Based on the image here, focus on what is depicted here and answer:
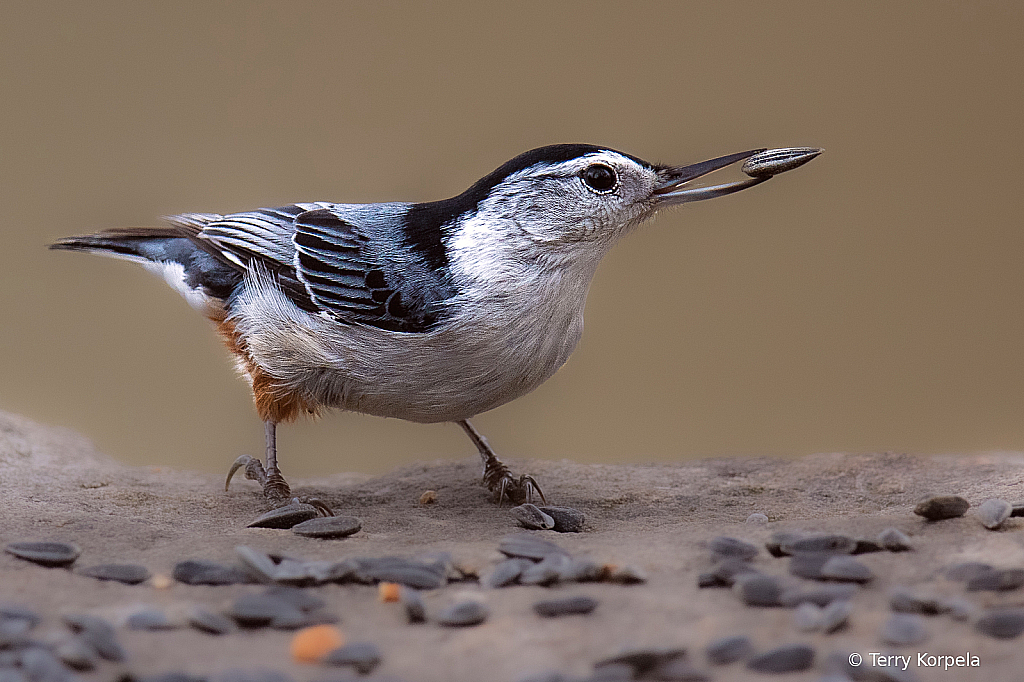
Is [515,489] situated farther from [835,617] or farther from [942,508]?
[835,617]

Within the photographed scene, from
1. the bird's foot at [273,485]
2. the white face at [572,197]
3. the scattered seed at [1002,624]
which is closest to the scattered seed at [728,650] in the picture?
the scattered seed at [1002,624]

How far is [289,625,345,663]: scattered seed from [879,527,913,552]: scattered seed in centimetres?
186

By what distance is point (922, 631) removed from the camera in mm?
2596

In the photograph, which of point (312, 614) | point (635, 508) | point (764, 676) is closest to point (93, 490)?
point (312, 614)

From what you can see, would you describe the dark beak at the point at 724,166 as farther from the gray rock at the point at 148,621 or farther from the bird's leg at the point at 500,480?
the gray rock at the point at 148,621

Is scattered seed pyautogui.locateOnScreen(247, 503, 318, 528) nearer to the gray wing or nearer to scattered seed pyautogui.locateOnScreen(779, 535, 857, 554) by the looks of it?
the gray wing

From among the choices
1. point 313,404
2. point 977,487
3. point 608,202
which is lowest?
point 977,487

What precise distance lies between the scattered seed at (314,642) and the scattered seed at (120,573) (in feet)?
2.43

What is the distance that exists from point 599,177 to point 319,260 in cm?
133

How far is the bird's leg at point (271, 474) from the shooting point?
15.1ft

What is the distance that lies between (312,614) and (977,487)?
3076 mm

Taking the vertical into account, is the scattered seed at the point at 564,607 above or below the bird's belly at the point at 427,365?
below

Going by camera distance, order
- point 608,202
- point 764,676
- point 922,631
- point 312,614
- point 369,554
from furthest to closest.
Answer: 1. point 608,202
2. point 369,554
3. point 312,614
4. point 922,631
5. point 764,676

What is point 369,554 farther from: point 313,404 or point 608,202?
point 608,202
